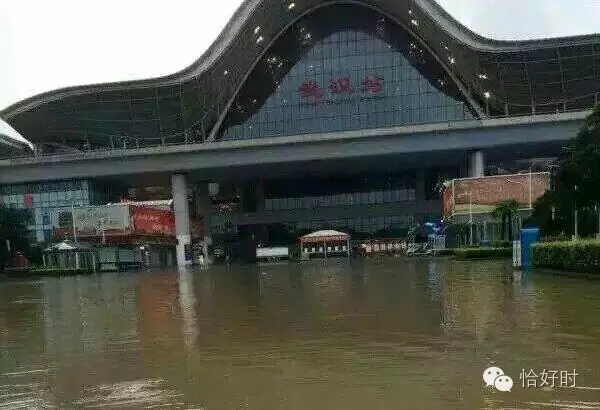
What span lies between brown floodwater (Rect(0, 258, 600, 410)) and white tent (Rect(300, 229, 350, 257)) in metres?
53.9

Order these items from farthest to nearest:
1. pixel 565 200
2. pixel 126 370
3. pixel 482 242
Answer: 1. pixel 482 242
2. pixel 565 200
3. pixel 126 370

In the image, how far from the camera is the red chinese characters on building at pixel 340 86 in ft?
214

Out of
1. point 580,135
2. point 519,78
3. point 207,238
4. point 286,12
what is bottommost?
point 207,238

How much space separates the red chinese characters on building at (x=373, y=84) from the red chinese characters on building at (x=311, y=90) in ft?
16.9

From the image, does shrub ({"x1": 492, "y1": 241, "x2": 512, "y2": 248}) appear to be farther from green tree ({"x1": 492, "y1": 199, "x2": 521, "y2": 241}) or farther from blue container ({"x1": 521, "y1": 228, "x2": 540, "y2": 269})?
blue container ({"x1": 521, "y1": 228, "x2": 540, "y2": 269})

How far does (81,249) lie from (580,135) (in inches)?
1560

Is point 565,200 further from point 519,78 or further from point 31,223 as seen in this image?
point 31,223

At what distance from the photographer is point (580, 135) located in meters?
22.3

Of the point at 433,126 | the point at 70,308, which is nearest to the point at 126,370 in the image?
the point at 70,308

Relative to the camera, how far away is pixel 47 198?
6072cm

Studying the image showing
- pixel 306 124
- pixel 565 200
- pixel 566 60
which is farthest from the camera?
pixel 306 124

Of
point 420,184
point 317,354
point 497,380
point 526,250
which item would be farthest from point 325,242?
point 497,380

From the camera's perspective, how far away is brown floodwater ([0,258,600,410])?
5.15 metres

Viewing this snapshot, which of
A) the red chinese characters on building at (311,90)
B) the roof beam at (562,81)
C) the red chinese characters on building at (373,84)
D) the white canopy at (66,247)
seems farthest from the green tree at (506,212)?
the white canopy at (66,247)
